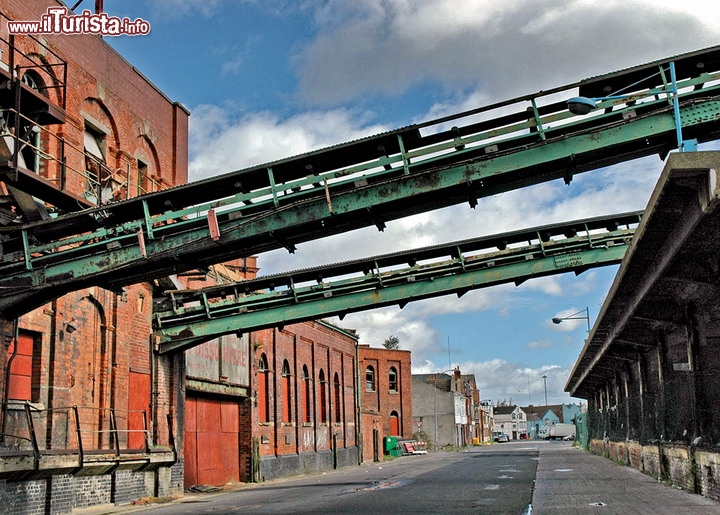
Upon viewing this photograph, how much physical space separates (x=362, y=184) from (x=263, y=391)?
19.1m

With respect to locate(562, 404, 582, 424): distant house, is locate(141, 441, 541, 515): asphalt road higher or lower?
higher

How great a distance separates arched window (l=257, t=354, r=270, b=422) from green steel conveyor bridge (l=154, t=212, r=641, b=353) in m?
9.35

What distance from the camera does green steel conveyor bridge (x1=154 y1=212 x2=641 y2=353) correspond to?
20703 mm

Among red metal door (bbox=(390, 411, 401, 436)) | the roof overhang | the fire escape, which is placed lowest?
red metal door (bbox=(390, 411, 401, 436))

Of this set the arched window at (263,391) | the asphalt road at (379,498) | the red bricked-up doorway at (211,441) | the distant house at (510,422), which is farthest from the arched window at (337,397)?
the distant house at (510,422)

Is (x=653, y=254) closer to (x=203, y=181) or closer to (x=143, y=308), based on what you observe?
(x=203, y=181)

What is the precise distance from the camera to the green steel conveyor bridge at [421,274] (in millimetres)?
20703

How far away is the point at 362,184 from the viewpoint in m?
13.2

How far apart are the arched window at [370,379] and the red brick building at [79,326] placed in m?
40.9

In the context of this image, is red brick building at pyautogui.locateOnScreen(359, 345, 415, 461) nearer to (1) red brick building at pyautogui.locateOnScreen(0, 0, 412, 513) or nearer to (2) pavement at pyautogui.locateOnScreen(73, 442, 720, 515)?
(1) red brick building at pyautogui.locateOnScreen(0, 0, 412, 513)

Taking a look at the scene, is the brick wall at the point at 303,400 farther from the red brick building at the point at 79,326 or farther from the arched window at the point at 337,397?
the red brick building at the point at 79,326

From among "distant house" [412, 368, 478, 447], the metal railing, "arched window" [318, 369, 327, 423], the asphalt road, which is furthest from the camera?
"distant house" [412, 368, 478, 447]

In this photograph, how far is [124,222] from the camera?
15.0 m

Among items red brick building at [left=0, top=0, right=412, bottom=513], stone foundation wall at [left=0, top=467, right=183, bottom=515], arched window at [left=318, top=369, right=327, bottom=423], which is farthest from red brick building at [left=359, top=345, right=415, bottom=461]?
stone foundation wall at [left=0, top=467, right=183, bottom=515]
